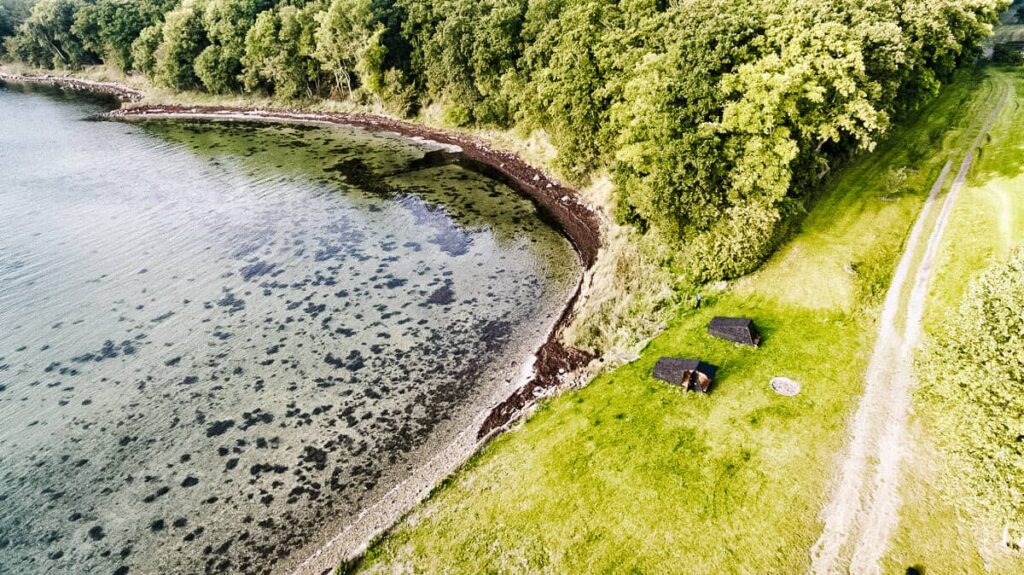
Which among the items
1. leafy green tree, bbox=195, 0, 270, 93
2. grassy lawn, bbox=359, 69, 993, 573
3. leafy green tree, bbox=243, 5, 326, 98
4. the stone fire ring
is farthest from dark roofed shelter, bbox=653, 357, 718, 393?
leafy green tree, bbox=195, 0, 270, 93

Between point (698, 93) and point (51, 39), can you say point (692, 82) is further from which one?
point (51, 39)

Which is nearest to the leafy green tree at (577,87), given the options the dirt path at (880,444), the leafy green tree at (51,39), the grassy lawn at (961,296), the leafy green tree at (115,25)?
the dirt path at (880,444)

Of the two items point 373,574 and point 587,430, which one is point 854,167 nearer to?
point 587,430

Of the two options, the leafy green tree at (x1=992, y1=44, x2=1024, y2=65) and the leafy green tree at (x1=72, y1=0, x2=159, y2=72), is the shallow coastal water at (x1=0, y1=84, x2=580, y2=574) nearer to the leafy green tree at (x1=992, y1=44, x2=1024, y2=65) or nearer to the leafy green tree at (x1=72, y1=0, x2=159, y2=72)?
the leafy green tree at (x1=72, y1=0, x2=159, y2=72)

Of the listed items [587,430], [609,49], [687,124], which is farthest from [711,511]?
[609,49]

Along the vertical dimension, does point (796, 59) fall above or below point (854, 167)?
above

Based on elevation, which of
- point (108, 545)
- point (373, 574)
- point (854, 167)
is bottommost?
point (108, 545)
